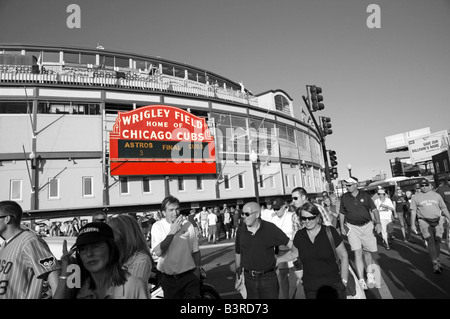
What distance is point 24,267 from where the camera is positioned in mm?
2736

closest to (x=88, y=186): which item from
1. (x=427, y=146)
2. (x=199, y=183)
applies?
(x=199, y=183)

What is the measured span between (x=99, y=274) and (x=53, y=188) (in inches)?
899

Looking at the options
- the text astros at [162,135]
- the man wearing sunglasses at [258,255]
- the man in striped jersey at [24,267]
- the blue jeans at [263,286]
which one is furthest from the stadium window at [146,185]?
the man in striped jersey at [24,267]

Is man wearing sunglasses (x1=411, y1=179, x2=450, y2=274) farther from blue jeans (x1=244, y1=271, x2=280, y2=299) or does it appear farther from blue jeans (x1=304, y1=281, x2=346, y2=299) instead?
blue jeans (x1=244, y1=271, x2=280, y2=299)

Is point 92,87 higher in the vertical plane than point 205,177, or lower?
higher

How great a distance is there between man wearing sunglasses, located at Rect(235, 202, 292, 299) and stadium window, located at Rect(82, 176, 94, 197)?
2102 centimetres

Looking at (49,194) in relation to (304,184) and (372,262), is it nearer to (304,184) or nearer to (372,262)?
(372,262)

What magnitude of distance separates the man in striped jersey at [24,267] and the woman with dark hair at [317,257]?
2.83 m

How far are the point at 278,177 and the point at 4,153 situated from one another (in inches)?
1023

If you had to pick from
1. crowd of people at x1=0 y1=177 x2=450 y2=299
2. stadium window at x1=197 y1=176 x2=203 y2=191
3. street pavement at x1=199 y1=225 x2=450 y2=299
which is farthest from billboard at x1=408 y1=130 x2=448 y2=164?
crowd of people at x1=0 y1=177 x2=450 y2=299

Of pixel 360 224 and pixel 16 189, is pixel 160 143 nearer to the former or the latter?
Result: pixel 16 189

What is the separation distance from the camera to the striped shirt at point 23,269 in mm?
2691

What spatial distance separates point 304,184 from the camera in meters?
37.8
